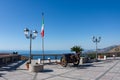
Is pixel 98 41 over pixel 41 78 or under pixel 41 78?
over

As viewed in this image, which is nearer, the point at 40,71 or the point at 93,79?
the point at 93,79

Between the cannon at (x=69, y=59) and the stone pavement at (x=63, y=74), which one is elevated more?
the cannon at (x=69, y=59)

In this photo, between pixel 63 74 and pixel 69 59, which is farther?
pixel 69 59

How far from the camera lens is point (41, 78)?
591 inches

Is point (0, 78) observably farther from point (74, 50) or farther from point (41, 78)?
point (74, 50)

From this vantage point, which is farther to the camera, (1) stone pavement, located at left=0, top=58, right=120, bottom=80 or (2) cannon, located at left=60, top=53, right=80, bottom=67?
(2) cannon, located at left=60, top=53, right=80, bottom=67

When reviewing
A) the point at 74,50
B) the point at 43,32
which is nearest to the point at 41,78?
the point at 43,32

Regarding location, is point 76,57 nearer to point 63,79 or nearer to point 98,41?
point 63,79

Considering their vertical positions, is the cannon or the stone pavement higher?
the cannon

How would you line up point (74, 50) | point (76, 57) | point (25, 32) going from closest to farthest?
point (25, 32) < point (76, 57) < point (74, 50)

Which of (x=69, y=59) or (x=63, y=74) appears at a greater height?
(x=69, y=59)

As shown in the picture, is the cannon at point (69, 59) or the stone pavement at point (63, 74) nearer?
→ the stone pavement at point (63, 74)

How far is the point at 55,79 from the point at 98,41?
24.8 m

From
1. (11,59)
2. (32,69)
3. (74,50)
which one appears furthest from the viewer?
Answer: (74,50)
